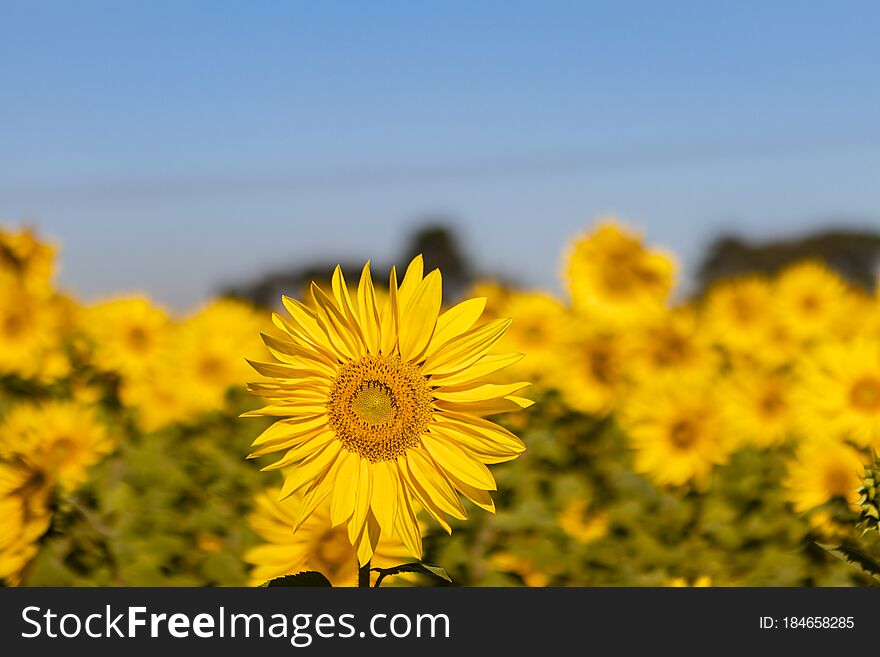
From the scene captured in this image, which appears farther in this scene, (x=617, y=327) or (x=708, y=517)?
(x=708, y=517)

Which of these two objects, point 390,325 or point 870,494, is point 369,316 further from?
point 870,494

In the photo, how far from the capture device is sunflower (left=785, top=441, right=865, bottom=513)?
290cm

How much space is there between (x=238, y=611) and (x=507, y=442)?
0.44 meters

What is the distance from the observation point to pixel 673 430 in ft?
11.6

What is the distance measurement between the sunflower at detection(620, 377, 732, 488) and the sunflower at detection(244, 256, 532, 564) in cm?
267

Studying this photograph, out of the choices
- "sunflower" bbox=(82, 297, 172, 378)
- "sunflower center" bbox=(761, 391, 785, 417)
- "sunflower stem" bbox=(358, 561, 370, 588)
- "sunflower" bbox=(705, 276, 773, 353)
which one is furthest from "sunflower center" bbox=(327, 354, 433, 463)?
"sunflower" bbox=(705, 276, 773, 353)

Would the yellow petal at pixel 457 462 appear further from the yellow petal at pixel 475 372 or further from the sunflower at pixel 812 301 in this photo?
the sunflower at pixel 812 301

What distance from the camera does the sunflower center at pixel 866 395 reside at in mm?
2781

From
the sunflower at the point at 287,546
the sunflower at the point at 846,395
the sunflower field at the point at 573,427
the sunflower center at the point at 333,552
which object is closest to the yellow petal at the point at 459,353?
the sunflower at the point at 287,546

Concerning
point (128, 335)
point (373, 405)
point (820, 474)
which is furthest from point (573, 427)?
point (373, 405)

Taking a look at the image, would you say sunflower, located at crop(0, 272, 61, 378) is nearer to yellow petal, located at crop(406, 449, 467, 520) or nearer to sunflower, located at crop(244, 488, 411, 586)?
sunflower, located at crop(244, 488, 411, 586)

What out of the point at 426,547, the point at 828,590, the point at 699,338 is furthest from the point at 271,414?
the point at 699,338

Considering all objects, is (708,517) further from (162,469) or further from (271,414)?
(271,414)

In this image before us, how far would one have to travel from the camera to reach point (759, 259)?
38.4 feet
